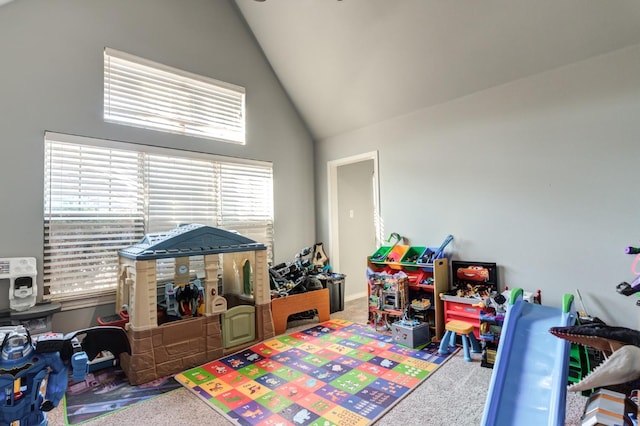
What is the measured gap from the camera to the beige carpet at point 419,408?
192cm

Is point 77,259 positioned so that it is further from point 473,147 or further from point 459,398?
point 473,147

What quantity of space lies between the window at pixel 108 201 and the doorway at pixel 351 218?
1627 millimetres

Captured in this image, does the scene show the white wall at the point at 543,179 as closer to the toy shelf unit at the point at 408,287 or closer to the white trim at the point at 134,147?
the toy shelf unit at the point at 408,287

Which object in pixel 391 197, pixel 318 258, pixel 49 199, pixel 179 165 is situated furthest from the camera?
pixel 318 258

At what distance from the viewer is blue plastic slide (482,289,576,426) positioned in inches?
62.6

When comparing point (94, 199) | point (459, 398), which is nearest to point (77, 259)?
point (94, 199)

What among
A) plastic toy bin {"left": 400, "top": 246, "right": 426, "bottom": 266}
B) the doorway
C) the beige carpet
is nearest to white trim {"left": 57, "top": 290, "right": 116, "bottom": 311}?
the beige carpet

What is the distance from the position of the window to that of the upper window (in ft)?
1.03

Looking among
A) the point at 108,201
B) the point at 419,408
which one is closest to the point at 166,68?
the point at 108,201

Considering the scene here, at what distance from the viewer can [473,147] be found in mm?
3314

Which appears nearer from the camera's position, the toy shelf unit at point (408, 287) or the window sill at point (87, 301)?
the window sill at point (87, 301)

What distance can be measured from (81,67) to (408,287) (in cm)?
391

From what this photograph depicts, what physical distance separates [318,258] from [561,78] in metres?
3.43

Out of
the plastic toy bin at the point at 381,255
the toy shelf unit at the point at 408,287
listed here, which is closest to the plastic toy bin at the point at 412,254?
the toy shelf unit at the point at 408,287
